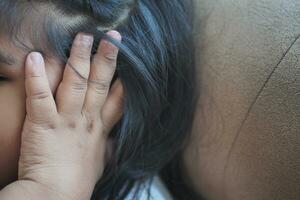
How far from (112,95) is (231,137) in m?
0.19

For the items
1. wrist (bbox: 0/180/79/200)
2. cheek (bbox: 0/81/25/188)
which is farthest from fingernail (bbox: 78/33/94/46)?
wrist (bbox: 0/180/79/200)

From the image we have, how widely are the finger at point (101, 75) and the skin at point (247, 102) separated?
14 centimetres

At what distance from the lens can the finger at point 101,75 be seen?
70 cm

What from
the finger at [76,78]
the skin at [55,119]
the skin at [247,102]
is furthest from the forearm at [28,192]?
the skin at [247,102]

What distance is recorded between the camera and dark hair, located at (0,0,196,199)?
0.68 m

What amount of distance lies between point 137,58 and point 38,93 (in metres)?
0.15

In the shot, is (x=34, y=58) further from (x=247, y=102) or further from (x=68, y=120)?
(x=247, y=102)

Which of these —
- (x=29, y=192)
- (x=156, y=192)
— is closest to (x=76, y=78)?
(x=29, y=192)

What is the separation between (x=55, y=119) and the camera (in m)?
0.71

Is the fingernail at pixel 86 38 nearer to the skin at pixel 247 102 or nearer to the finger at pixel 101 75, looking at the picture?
the finger at pixel 101 75

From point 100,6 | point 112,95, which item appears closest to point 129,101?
point 112,95

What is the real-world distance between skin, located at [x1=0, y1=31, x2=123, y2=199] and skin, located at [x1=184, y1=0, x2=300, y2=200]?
0.48ft

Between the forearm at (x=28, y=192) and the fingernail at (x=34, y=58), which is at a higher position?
the fingernail at (x=34, y=58)

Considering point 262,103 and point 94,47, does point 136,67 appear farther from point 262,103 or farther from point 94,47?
point 262,103
